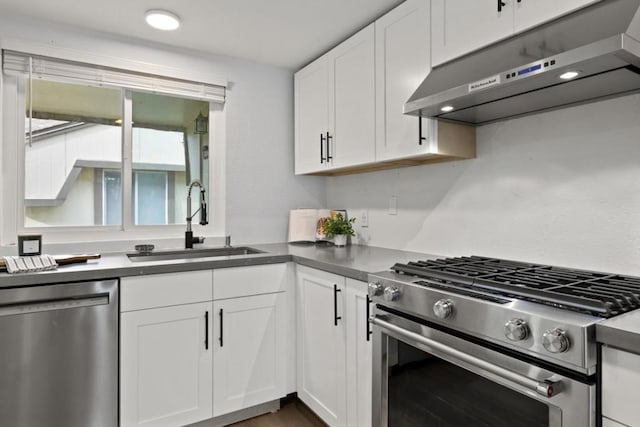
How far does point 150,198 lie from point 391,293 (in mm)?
1833

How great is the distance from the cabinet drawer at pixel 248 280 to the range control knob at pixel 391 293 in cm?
88

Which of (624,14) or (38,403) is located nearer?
(624,14)

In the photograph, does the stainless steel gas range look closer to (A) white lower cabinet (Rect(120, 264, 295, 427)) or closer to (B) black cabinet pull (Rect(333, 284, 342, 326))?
(B) black cabinet pull (Rect(333, 284, 342, 326))

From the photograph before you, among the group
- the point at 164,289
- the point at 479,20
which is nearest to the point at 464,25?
the point at 479,20

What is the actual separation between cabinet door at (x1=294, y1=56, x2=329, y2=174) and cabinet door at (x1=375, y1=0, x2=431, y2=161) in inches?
20.9

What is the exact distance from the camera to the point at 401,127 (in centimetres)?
186

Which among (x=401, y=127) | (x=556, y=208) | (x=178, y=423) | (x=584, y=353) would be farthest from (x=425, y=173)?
(x=178, y=423)

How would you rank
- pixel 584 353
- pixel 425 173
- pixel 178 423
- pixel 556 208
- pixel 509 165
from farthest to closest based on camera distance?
pixel 425 173, pixel 178 423, pixel 509 165, pixel 556 208, pixel 584 353

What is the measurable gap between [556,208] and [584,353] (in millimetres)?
858

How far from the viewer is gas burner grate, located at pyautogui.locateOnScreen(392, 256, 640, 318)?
0.96m

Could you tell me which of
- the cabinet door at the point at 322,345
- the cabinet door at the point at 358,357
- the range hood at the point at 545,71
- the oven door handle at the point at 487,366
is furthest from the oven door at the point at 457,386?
the range hood at the point at 545,71

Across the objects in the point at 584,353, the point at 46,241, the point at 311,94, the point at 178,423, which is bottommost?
the point at 178,423

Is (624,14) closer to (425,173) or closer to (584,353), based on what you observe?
(584,353)

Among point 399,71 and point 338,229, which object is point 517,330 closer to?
point 399,71
